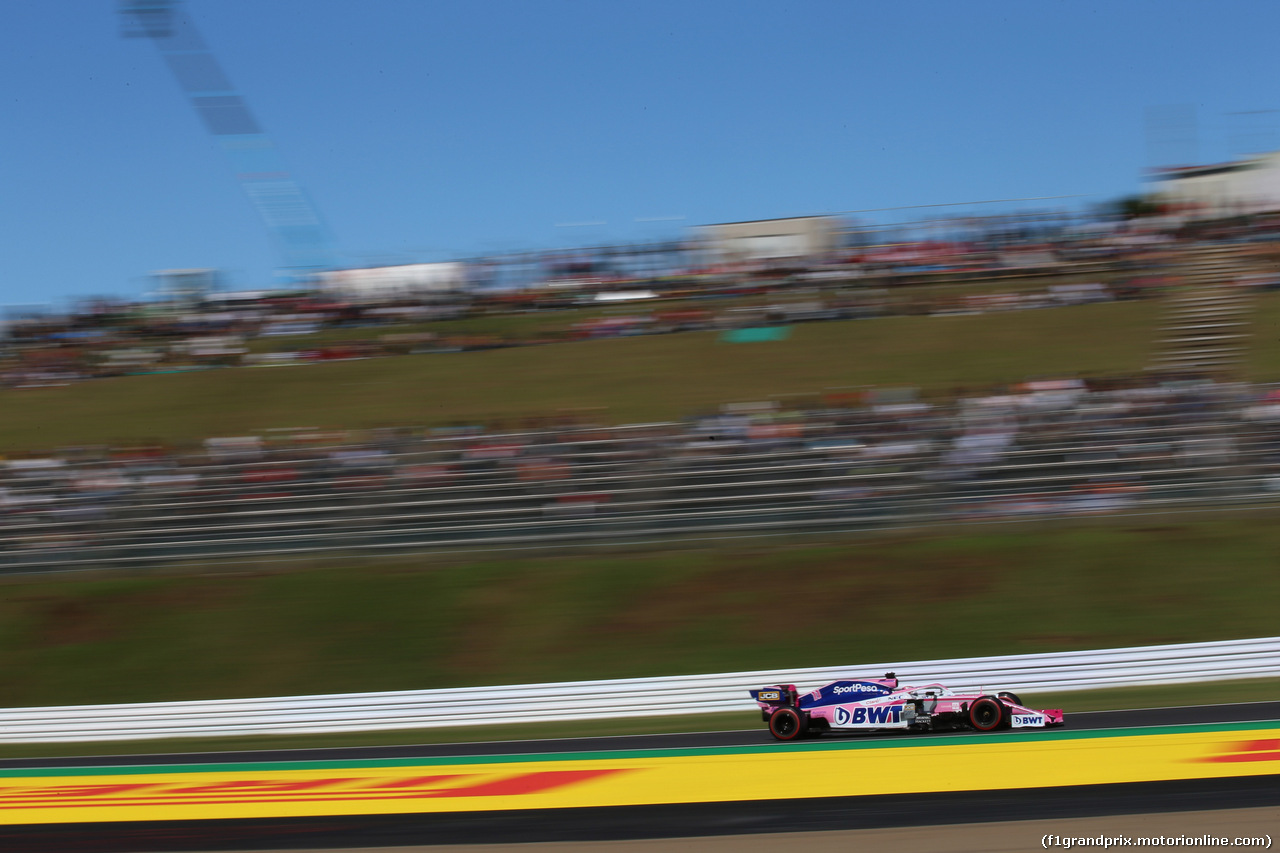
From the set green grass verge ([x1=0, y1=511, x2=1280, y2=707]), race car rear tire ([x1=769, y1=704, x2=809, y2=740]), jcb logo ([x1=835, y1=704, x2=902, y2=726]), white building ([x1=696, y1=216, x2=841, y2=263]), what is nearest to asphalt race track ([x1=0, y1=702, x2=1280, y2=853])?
race car rear tire ([x1=769, y1=704, x2=809, y2=740])

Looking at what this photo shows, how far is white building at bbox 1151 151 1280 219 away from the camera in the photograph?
18969 millimetres

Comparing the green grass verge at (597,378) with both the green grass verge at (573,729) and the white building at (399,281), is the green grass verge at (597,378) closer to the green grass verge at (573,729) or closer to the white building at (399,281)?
the white building at (399,281)

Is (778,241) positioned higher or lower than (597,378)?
higher

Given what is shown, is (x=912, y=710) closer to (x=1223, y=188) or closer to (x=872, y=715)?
(x=872, y=715)

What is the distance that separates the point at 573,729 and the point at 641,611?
6.91ft

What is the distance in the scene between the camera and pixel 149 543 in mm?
12617

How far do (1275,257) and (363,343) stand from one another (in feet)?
49.8

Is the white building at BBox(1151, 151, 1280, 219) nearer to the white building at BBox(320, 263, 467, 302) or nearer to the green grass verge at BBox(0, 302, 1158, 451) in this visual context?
the green grass verge at BBox(0, 302, 1158, 451)

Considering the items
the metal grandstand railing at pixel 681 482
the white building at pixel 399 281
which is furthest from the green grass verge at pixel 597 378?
the metal grandstand railing at pixel 681 482

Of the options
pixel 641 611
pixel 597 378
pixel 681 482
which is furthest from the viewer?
pixel 597 378

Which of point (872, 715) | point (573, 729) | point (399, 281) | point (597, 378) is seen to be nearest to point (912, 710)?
point (872, 715)

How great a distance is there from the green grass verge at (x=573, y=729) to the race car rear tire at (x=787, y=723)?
2.86 ft

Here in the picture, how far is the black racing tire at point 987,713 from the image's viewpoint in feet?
24.0

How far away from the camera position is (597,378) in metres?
17.7
